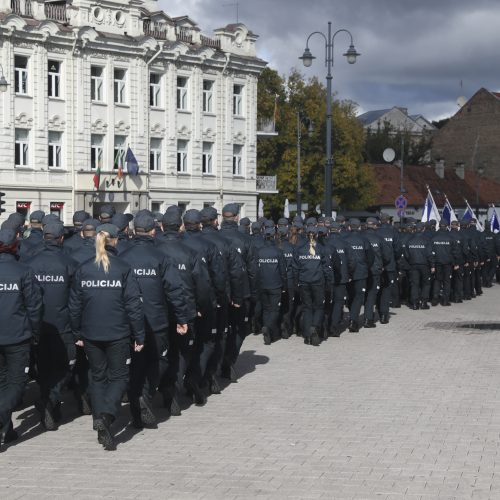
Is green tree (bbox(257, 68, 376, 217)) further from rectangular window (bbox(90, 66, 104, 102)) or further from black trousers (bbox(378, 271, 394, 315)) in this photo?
black trousers (bbox(378, 271, 394, 315))

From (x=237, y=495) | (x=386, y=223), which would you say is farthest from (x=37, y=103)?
(x=237, y=495)

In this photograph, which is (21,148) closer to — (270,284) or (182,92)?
(182,92)

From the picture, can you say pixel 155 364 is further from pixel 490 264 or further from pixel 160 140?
pixel 160 140

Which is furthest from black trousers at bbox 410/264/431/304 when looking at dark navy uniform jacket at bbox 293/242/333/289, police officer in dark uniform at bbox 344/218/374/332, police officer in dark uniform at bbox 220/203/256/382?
police officer in dark uniform at bbox 220/203/256/382

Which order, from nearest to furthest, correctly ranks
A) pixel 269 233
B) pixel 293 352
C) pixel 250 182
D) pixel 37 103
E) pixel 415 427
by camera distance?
pixel 415 427 → pixel 293 352 → pixel 269 233 → pixel 37 103 → pixel 250 182

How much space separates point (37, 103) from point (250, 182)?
49.6 feet

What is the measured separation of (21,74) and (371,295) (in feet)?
95.9

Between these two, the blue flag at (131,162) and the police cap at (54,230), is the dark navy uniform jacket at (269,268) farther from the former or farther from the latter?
the blue flag at (131,162)

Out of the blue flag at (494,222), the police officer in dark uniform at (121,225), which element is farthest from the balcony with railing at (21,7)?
the police officer in dark uniform at (121,225)

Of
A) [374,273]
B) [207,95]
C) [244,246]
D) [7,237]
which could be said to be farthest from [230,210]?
[207,95]

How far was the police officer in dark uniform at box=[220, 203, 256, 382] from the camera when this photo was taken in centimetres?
1322

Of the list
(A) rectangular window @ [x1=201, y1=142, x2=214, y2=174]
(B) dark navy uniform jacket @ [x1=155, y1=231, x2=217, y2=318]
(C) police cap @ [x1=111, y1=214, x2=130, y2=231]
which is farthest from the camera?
(A) rectangular window @ [x1=201, y1=142, x2=214, y2=174]

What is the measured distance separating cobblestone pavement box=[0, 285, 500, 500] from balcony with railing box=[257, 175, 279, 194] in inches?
1756

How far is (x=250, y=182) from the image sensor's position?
2281 inches
